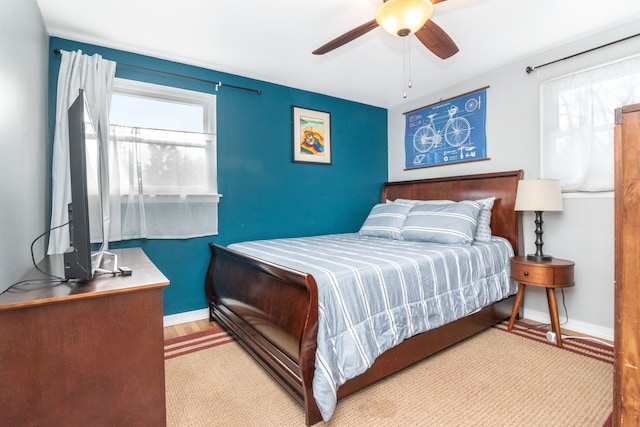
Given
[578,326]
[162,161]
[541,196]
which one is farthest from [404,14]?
[578,326]

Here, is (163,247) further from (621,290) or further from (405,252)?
(621,290)

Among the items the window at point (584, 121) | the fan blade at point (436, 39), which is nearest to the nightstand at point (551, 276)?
the window at point (584, 121)

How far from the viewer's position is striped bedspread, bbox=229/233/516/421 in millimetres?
1523

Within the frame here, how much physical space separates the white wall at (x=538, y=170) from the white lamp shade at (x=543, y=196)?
31 centimetres

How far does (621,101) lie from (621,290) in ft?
6.72

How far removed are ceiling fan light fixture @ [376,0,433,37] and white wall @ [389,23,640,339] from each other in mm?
1762

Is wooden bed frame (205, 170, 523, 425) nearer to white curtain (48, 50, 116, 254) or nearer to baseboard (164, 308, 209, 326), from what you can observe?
baseboard (164, 308, 209, 326)

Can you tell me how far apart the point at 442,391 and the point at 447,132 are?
2680mm

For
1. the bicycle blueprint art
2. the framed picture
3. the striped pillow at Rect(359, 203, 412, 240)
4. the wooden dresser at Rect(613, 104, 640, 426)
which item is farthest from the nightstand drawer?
the framed picture

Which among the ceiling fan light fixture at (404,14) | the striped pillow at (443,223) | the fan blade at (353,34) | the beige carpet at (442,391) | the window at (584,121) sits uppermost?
the fan blade at (353,34)

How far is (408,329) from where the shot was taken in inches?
73.5

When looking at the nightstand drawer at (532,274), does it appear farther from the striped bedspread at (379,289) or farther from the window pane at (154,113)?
the window pane at (154,113)

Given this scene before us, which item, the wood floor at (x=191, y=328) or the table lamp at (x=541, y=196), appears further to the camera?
the wood floor at (x=191, y=328)

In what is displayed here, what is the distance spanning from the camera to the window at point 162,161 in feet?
8.34
